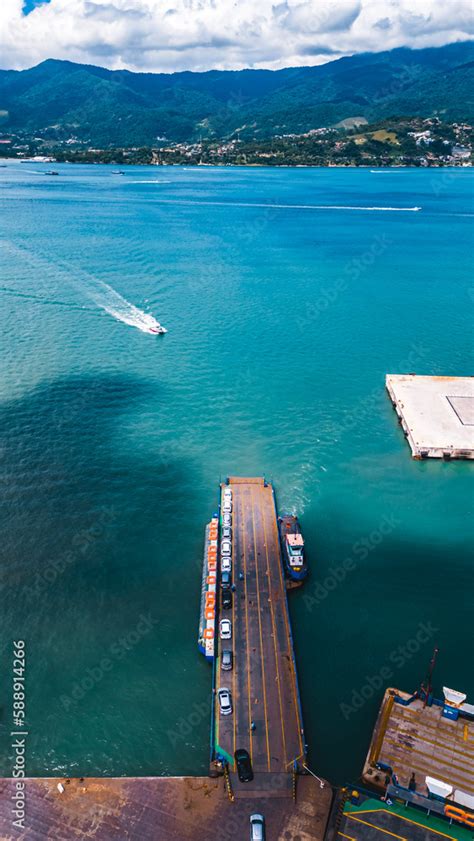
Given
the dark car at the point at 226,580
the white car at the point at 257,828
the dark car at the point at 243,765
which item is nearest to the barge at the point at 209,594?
the dark car at the point at 226,580

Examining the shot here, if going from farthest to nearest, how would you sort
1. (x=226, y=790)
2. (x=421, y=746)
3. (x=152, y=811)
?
(x=421, y=746)
(x=226, y=790)
(x=152, y=811)

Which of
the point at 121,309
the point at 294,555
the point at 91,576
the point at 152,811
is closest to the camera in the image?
the point at 152,811

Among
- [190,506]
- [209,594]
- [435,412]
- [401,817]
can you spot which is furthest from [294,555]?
[435,412]

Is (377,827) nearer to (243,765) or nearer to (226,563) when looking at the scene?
(243,765)

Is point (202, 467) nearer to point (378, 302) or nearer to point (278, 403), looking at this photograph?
point (278, 403)

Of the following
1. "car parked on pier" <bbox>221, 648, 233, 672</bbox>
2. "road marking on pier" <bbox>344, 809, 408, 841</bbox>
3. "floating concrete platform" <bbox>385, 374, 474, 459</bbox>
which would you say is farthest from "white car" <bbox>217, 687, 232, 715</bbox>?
"floating concrete platform" <bbox>385, 374, 474, 459</bbox>

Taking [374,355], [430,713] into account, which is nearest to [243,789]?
[430,713]
